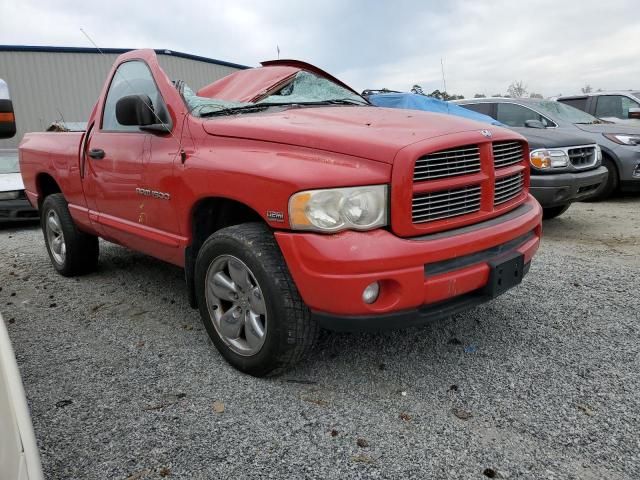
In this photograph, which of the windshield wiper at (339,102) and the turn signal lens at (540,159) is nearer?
the windshield wiper at (339,102)

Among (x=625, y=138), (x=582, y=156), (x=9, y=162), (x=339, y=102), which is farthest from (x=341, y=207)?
(x=9, y=162)

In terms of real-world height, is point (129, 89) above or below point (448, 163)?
above

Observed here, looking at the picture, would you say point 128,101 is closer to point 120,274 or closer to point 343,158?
point 343,158

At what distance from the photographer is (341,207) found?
2268 mm

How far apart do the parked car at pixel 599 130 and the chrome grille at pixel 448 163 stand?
5216 mm

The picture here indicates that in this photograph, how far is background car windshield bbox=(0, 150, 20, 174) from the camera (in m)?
8.48

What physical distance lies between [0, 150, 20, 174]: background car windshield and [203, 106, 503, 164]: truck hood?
7.13m

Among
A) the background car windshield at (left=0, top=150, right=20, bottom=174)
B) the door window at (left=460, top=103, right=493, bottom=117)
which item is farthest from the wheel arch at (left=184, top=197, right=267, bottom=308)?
the background car windshield at (left=0, top=150, right=20, bottom=174)

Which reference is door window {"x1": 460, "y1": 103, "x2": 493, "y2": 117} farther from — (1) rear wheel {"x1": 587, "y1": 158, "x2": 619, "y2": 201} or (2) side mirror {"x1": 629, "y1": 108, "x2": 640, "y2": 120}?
(2) side mirror {"x1": 629, "y1": 108, "x2": 640, "y2": 120}

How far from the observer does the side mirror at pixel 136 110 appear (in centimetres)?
314

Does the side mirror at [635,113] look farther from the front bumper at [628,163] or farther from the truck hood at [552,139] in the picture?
the truck hood at [552,139]

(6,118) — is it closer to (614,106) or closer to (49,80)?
(614,106)

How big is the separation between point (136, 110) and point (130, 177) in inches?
19.5

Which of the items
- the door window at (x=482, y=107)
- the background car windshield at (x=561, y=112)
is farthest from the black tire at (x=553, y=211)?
the door window at (x=482, y=107)
